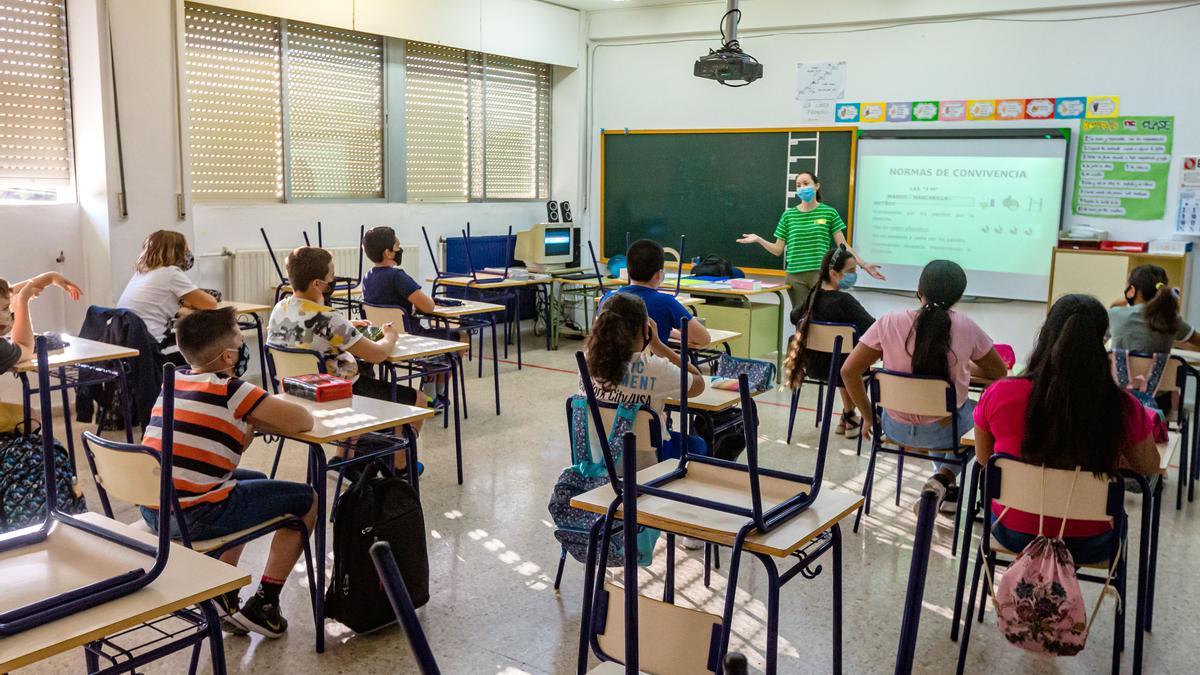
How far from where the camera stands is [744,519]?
2.13 m

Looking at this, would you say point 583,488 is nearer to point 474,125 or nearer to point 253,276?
point 253,276

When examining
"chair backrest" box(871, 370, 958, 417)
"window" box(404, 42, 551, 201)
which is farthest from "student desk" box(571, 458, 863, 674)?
"window" box(404, 42, 551, 201)

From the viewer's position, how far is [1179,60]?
A: 638cm

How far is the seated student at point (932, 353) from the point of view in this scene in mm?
3736

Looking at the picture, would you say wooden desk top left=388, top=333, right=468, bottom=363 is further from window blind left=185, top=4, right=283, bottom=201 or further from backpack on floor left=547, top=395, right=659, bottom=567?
window blind left=185, top=4, right=283, bottom=201

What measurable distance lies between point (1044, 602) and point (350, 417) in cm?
199

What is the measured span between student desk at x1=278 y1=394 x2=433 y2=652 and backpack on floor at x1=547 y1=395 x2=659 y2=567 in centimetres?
53

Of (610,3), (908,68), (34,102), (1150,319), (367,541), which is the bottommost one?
(367,541)

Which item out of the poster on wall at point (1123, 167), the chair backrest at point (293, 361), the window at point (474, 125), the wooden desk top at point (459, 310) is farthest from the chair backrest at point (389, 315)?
the poster on wall at point (1123, 167)

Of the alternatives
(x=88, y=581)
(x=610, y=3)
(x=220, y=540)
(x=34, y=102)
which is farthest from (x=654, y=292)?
(x=610, y=3)

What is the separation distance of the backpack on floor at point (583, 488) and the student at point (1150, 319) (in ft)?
8.68

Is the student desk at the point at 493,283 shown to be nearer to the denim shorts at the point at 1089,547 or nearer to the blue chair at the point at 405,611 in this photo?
the denim shorts at the point at 1089,547

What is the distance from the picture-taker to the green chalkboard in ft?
25.8

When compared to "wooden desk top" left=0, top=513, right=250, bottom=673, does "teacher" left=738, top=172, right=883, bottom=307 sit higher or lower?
higher
